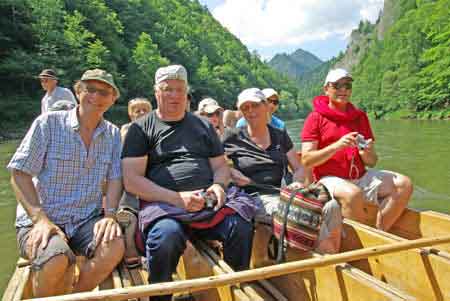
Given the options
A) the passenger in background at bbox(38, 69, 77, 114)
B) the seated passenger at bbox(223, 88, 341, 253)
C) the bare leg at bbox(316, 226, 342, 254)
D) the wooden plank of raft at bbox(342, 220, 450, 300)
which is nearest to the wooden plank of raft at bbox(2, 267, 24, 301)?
the seated passenger at bbox(223, 88, 341, 253)

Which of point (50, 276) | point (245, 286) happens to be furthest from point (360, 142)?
point (50, 276)

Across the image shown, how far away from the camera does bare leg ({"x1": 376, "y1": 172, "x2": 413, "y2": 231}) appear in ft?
12.0

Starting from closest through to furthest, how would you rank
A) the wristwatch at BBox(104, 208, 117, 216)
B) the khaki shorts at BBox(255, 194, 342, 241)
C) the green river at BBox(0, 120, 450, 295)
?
the wristwatch at BBox(104, 208, 117, 216)
the khaki shorts at BBox(255, 194, 342, 241)
the green river at BBox(0, 120, 450, 295)

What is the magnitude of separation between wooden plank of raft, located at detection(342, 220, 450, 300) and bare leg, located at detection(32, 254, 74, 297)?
2088mm

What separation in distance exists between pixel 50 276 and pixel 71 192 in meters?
0.59

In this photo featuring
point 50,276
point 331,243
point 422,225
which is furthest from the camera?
point 422,225

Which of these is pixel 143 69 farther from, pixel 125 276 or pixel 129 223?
pixel 125 276

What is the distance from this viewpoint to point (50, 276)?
2238mm

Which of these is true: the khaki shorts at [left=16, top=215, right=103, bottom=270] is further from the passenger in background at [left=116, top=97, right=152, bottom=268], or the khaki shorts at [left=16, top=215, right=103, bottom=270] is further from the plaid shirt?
the passenger in background at [left=116, top=97, right=152, bottom=268]

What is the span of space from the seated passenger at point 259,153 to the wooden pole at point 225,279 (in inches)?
42.4

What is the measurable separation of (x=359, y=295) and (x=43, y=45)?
3185 centimetres

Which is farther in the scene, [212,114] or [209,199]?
[212,114]

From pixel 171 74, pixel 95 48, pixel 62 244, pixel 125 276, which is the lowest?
pixel 125 276

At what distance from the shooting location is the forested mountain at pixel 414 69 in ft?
125
